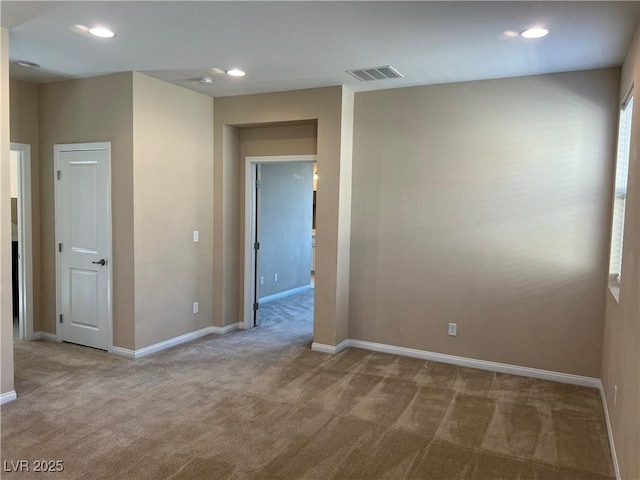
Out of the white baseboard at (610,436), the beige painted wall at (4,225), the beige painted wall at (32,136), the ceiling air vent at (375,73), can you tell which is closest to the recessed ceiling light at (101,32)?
the beige painted wall at (4,225)

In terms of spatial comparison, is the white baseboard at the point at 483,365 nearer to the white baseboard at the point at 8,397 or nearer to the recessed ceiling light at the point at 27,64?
the white baseboard at the point at 8,397

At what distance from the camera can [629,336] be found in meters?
2.59

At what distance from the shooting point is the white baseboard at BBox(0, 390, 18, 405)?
3.50 meters

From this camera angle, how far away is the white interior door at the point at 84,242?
4719 millimetres

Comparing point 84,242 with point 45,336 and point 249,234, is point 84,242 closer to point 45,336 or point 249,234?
point 45,336

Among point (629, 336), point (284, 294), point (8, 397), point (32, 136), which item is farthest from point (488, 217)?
point (32, 136)

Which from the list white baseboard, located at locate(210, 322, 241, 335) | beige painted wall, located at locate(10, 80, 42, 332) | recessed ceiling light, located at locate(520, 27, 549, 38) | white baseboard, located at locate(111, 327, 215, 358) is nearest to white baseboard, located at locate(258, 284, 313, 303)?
white baseboard, located at locate(210, 322, 241, 335)

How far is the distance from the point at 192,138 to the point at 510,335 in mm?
3754

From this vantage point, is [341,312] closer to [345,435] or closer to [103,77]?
[345,435]

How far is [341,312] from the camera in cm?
501

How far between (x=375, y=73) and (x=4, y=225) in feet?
10.4

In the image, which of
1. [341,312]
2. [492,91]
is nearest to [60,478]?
[341,312]

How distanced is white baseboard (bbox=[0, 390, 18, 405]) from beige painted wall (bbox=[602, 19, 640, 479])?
3.93m

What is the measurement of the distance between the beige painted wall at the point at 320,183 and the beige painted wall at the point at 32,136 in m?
1.84
